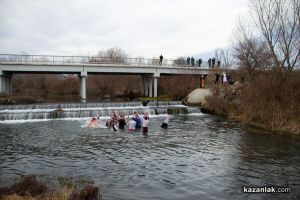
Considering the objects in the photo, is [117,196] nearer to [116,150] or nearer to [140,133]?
[116,150]

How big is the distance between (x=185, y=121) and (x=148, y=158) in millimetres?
14985

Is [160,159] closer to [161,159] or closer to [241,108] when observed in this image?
[161,159]

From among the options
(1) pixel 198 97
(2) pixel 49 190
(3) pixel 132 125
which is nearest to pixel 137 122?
(3) pixel 132 125

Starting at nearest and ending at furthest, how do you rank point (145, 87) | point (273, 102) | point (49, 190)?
1. point (49, 190)
2. point (273, 102)
3. point (145, 87)

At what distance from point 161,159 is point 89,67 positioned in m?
36.9

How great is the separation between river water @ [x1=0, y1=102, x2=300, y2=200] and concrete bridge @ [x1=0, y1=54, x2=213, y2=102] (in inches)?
908

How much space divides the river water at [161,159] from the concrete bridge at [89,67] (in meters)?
23.1

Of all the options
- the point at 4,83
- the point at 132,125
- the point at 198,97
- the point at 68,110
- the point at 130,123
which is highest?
the point at 4,83

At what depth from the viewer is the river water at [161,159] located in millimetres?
11742

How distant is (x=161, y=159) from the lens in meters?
15.9

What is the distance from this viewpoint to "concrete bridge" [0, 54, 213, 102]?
1816 inches

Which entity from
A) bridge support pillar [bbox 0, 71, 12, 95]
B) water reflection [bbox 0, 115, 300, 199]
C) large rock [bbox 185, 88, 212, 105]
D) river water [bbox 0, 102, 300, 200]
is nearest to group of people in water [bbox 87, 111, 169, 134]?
river water [bbox 0, 102, 300, 200]

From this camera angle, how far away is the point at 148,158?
16.0 meters

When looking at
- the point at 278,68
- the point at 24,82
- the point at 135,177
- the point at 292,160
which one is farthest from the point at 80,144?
the point at 24,82
